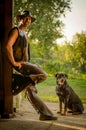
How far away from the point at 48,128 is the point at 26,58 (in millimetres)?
1827

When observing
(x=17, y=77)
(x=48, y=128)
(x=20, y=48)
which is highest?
(x=20, y=48)

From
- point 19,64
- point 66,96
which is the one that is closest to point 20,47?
point 19,64

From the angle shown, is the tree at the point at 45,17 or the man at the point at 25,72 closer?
the man at the point at 25,72

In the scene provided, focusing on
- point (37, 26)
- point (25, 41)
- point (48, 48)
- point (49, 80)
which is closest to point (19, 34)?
point (25, 41)

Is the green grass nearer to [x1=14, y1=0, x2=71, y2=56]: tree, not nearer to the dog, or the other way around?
[x1=14, y1=0, x2=71, y2=56]: tree

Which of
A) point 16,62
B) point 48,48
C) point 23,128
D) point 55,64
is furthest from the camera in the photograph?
point 55,64

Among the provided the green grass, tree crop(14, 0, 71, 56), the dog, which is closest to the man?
the dog

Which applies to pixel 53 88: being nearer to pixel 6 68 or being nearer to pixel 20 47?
pixel 6 68

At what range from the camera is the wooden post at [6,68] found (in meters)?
→ 7.03

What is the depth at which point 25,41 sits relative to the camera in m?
6.98

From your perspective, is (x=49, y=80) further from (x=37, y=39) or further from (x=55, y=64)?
(x=37, y=39)

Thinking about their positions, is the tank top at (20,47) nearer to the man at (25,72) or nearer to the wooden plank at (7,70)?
the man at (25,72)

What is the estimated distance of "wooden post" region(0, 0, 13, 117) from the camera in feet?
23.1

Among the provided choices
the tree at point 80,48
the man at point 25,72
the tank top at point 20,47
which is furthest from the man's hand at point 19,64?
the tree at point 80,48
